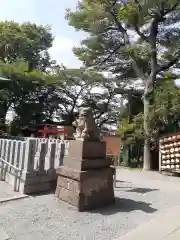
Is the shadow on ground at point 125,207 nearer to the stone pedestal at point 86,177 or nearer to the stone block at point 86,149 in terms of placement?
the stone pedestal at point 86,177

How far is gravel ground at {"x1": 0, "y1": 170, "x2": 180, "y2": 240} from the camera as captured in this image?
3.81m

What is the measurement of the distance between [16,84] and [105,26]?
686 cm

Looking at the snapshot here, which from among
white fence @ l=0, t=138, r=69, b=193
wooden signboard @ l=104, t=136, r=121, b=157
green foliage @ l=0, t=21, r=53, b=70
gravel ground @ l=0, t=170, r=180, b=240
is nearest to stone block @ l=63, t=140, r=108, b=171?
gravel ground @ l=0, t=170, r=180, b=240

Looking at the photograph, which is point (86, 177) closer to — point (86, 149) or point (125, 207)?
point (86, 149)

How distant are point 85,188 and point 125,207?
3.12 ft

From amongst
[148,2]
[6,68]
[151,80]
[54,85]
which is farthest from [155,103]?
[6,68]

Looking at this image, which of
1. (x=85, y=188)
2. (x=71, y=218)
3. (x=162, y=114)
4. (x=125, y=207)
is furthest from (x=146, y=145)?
(x=71, y=218)

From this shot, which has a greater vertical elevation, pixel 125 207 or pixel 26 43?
pixel 26 43

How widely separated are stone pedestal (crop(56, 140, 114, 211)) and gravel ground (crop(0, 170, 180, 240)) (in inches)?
7.3

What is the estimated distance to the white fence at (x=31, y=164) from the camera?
5.90 meters

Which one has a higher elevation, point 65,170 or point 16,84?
point 16,84

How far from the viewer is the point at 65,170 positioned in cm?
512

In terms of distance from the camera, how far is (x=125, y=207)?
5.21 m

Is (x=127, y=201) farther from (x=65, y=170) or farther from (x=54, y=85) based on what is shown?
(x=54, y=85)
